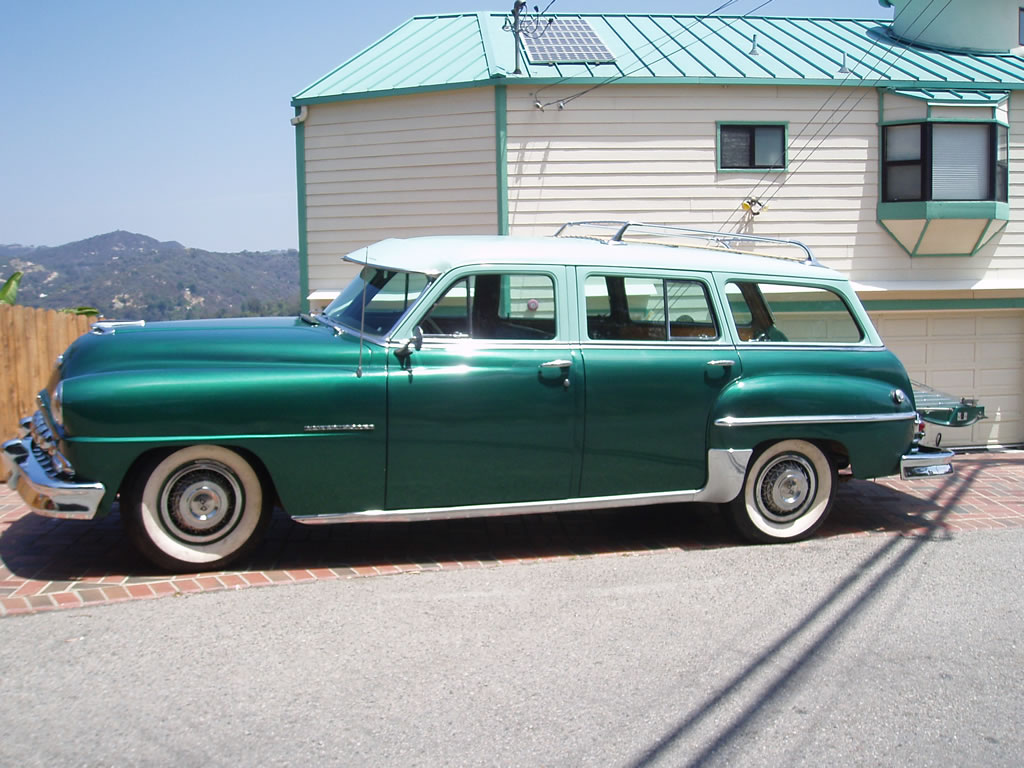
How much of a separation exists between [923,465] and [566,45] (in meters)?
7.65

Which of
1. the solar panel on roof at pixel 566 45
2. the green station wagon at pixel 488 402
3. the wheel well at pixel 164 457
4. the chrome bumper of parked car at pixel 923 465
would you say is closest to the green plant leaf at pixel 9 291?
the green station wagon at pixel 488 402

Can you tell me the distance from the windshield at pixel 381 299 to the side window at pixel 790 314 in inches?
86.7

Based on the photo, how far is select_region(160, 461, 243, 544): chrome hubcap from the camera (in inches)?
216

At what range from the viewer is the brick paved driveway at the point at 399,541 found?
215 inches

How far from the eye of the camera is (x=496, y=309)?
6129 millimetres

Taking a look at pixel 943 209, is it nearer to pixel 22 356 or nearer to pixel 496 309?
pixel 496 309

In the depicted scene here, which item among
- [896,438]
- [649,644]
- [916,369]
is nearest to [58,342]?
[649,644]

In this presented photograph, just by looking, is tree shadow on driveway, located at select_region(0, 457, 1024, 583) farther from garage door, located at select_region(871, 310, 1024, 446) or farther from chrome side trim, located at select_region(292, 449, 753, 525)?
garage door, located at select_region(871, 310, 1024, 446)

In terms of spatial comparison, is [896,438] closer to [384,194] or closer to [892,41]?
[384,194]

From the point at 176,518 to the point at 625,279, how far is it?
3.20m

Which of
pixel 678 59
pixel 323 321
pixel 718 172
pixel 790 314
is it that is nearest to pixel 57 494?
pixel 323 321

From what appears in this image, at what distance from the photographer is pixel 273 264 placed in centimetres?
4931

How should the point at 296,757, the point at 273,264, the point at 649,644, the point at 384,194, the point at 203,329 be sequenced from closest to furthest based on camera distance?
the point at 296,757
the point at 649,644
the point at 203,329
the point at 384,194
the point at 273,264

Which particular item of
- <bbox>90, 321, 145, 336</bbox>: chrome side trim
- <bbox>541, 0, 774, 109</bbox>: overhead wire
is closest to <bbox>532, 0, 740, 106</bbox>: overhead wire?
<bbox>541, 0, 774, 109</bbox>: overhead wire
